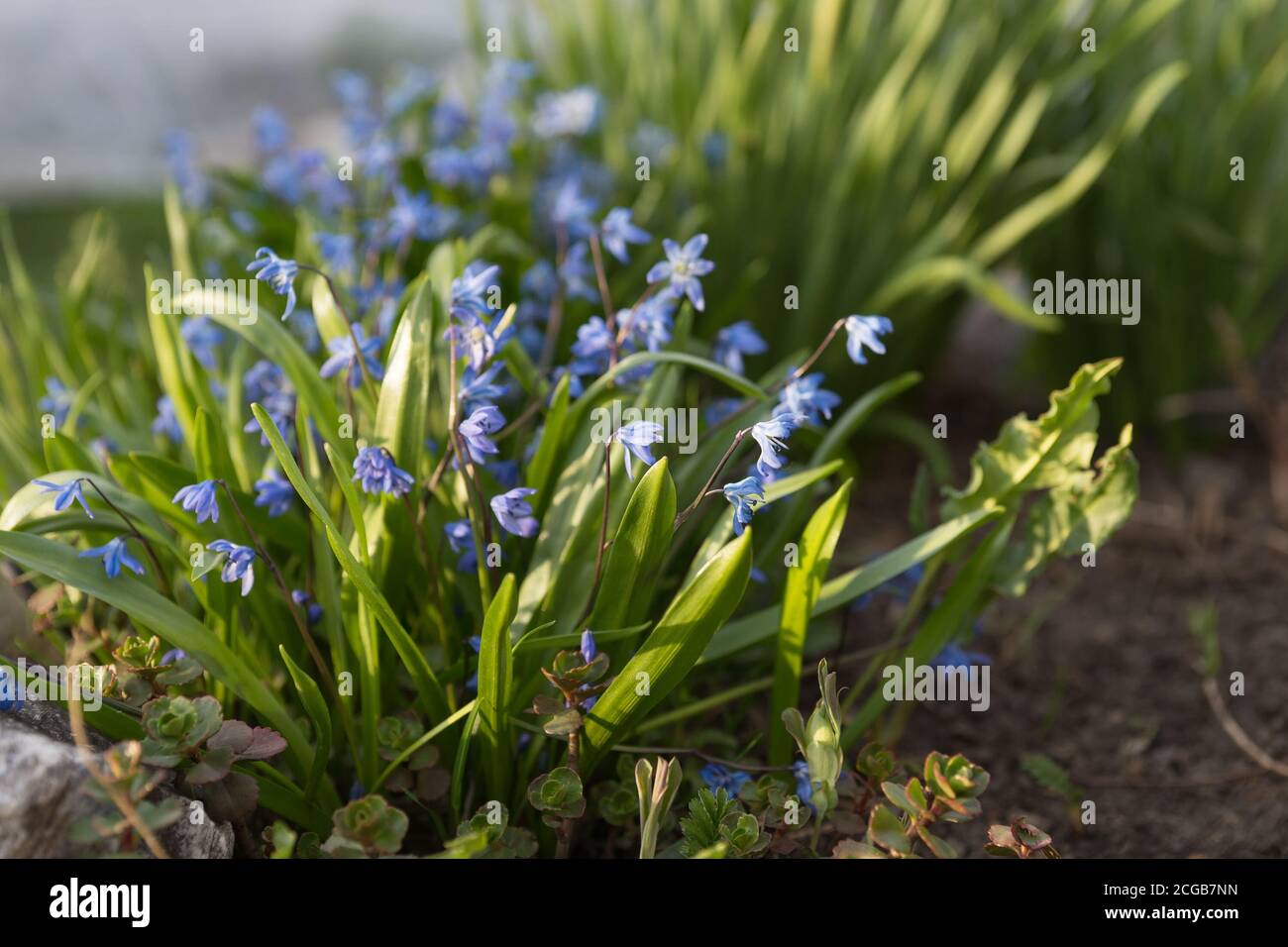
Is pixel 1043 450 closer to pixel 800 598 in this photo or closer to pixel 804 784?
pixel 800 598

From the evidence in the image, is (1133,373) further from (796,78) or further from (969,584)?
(969,584)

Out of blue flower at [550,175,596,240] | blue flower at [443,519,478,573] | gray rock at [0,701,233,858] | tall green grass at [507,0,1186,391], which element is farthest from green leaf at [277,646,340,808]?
tall green grass at [507,0,1186,391]

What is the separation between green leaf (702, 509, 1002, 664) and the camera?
1.55 metres

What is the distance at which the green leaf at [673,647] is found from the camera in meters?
1.31

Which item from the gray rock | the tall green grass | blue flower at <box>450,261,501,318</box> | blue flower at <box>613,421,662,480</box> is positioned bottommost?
the gray rock

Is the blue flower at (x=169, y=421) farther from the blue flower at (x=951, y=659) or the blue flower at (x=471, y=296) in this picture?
the blue flower at (x=951, y=659)

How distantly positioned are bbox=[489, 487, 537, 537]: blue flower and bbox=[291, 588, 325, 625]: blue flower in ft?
1.19

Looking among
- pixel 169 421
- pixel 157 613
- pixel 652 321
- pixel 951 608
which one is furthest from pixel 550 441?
pixel 169 421

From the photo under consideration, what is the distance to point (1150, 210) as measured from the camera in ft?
9.25

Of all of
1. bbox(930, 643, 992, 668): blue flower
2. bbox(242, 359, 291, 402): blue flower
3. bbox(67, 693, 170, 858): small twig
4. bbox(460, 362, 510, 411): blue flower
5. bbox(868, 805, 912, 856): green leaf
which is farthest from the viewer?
bbox(242, 359, 291, 402): blue flower

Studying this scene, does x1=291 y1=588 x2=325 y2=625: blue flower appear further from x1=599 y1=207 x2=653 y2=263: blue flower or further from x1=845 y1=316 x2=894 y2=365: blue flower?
x1=845 y1=316 x2=894 y2=365: blue flower

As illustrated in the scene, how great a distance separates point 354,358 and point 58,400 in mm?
715

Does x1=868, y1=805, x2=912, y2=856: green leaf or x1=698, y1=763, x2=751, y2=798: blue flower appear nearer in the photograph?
x1=868, y1=805, x2=912, y2=856: green leaf
